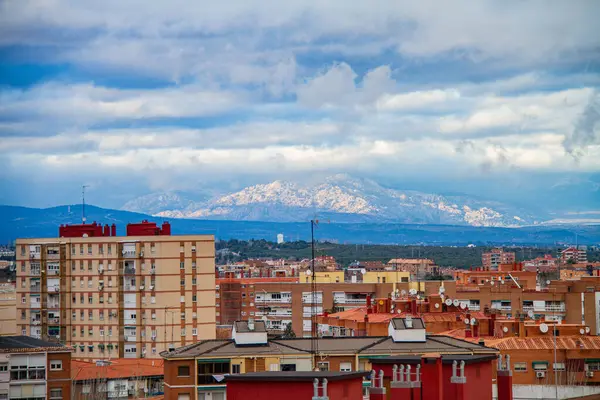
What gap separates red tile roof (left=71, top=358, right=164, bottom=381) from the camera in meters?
68.9

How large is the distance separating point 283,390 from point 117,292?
7403cm

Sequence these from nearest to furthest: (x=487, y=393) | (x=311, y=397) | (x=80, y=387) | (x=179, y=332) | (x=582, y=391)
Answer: (x=311, y=397) → (x=487, y=393) → (x=582, y=391) → (x=80, y=387) → (x=179, y=332)

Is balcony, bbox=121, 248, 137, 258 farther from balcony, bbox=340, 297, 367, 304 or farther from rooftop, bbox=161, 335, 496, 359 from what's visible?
rooftop, bbox=161, 335, 496, 359

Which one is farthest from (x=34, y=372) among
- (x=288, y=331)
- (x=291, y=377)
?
(x=288, y=331)

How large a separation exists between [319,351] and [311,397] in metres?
27.2

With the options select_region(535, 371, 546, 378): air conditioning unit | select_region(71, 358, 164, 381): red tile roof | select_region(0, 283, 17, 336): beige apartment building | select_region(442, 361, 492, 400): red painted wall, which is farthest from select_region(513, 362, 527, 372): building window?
select_region(0, 283, 17, 336): beige apartment building

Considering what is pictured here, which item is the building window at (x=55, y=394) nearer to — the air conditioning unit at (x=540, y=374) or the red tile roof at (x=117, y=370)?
the red tile roof at (x=117, y=370)

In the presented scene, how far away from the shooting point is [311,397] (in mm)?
24500

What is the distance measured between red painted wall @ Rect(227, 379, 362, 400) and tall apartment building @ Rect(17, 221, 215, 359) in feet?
231

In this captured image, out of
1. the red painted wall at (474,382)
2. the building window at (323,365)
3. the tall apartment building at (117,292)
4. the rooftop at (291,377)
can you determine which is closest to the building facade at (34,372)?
the building window at (323,365)

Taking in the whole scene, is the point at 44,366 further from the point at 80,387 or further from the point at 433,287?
the point at 433,287

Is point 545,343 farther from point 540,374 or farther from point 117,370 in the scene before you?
point 117,370

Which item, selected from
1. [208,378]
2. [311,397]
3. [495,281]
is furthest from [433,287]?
[311,397]

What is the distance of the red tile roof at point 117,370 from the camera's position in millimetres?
68938
